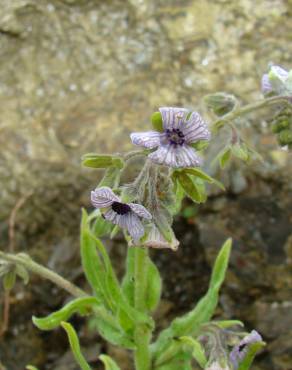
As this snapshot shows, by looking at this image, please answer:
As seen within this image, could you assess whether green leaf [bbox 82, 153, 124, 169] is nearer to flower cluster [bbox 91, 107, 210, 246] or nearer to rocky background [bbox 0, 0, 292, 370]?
flower cluster [bbox 91, 107, 210, 246]

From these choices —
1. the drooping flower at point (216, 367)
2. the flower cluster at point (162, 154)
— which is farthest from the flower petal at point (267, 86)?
the drooping flower at point (216, 367)

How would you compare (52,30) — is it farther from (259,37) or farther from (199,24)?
(259,37)

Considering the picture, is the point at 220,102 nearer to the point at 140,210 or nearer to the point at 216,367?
the point at 140,210

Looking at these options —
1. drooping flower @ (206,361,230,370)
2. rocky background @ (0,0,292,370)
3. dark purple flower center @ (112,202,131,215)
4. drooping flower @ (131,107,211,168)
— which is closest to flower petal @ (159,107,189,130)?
drooping flower @ (131,107,211,168)

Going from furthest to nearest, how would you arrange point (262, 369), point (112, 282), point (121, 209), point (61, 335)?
point (61, 335), point (262, 369), point (112, 282), point (121, 209)

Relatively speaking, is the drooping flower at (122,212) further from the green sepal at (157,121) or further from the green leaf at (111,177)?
the green sepal at (157,121)

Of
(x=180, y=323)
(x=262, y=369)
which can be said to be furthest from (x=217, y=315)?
(x=180, y=323)
